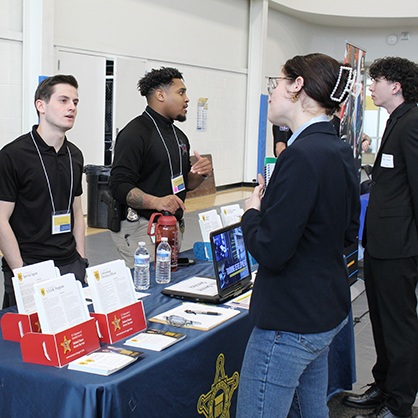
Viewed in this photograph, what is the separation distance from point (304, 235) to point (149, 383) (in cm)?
62

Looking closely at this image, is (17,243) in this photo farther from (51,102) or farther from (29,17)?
(29,17)

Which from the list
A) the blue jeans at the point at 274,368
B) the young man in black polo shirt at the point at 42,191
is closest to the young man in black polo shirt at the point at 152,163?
the young man in black polo shirt at the point at 42,191

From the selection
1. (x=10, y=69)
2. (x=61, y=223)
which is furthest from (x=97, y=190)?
(x=61, y=223)

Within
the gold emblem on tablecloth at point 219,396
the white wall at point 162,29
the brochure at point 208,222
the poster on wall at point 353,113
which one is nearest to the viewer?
the gold emblem on tablecloth at point 219,396

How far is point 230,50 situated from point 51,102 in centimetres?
835

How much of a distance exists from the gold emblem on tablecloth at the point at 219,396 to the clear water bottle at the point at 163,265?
537 millimetres

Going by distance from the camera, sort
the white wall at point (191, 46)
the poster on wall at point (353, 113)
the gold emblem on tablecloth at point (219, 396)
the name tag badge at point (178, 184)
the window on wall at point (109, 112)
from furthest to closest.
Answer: the window on wall at point (109, 112) < the white wall at point (191, 46) < the poster on wall at point (353, 113) < the name tag badge at point (178, 184) < the gold emblem on tablecloth at point (219, 396)

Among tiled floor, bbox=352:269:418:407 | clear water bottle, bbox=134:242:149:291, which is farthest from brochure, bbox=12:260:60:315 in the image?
tiled floor, bbox=352:269:418:407

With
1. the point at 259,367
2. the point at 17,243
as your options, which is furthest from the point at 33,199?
the point at 259,367

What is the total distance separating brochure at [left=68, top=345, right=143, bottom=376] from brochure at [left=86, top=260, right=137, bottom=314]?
0.15 meters

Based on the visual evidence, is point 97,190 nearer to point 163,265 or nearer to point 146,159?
point 146,159

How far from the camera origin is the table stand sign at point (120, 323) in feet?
5.31

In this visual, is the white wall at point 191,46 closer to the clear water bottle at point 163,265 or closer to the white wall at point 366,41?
the white wall at point 366,41

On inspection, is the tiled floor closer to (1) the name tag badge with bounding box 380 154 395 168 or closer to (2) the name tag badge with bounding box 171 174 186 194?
(1) the name tag badge with bounding box 380 154 395 168
